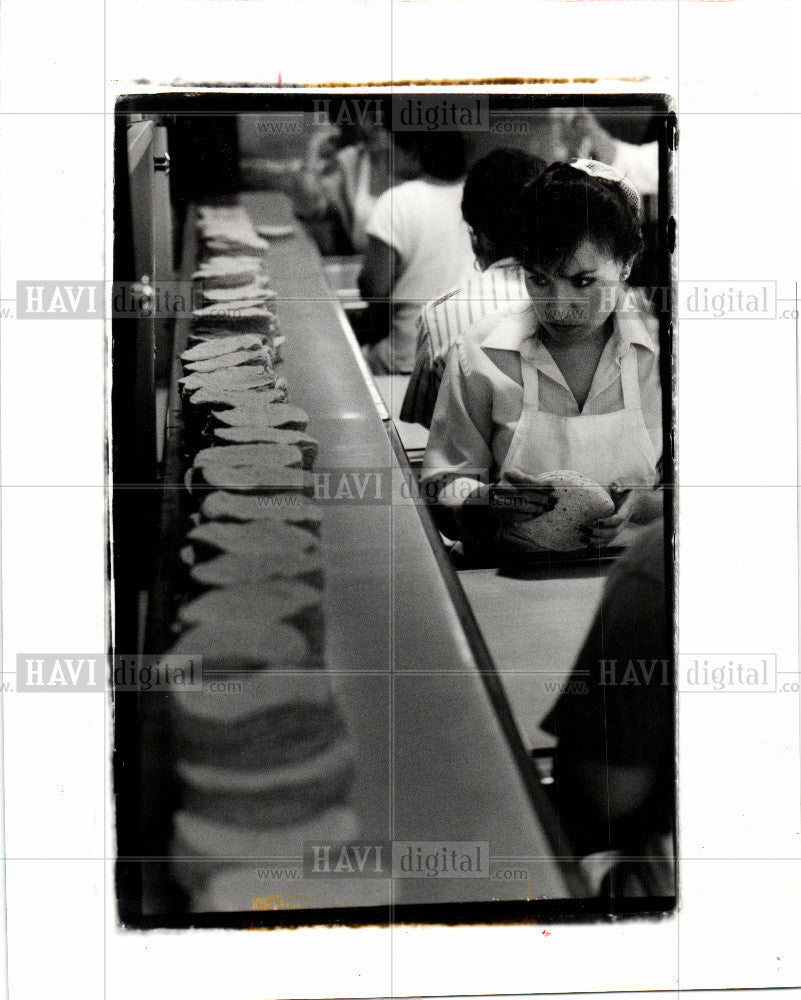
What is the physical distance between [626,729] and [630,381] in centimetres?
32

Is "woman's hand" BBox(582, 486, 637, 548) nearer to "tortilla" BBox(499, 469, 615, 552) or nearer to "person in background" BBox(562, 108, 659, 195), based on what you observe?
"tortilla" BBox(499, 469, 615, 552)

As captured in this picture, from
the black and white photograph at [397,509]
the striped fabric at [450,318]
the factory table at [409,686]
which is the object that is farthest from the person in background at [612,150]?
the factory table at [409,686]

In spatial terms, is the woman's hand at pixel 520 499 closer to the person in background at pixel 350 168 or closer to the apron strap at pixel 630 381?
the apron strap at pixel 630 381

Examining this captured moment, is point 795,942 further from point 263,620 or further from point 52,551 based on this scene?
point 52,551

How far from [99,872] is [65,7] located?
30.0 inches

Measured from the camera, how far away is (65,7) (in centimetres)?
98

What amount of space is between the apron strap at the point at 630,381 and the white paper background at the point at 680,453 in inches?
1.6

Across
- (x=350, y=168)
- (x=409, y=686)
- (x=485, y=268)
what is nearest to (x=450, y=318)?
(x=485, y=268)

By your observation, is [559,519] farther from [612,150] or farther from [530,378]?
[612,150]

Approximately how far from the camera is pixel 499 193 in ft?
3.33

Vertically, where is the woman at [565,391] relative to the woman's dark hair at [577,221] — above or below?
below

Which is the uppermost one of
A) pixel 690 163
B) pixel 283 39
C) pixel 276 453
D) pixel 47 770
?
pixel 283 39

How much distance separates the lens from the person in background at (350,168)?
1.00 m

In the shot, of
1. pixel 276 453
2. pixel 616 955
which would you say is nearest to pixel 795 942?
pixel 616 955
